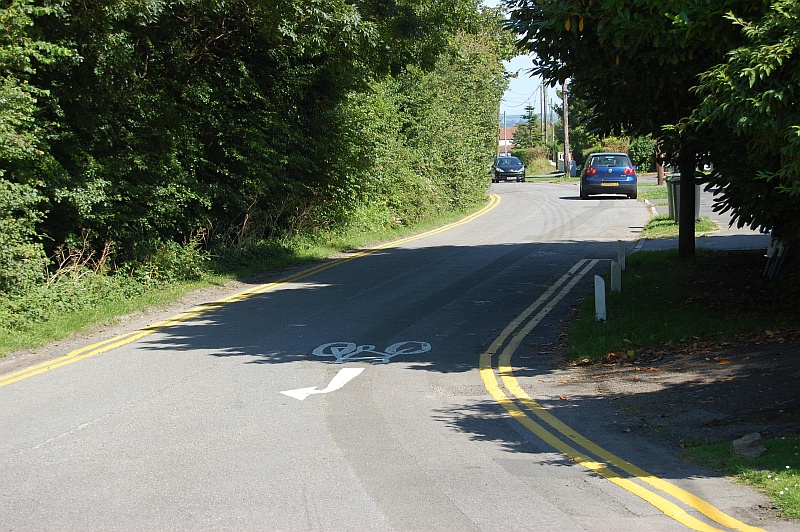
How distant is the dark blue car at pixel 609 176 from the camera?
35.0 meters

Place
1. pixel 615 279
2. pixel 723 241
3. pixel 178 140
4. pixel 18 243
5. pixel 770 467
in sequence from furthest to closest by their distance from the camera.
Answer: pixel 723 241 < pixel 178 140 < pixel 615 279 < pixel 18 243 < pixel 770 467

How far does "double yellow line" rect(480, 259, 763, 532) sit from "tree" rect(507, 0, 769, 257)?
9.63ft

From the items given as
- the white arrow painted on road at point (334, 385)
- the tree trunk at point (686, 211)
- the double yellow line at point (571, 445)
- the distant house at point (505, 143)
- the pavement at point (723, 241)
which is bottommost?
the double yellow line at point (571, 445)

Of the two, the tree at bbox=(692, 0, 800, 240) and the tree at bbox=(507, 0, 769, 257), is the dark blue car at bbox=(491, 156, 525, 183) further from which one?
the tree at bbox=(692, 0, 800, 240)

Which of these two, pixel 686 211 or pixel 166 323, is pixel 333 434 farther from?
pixel 686 211

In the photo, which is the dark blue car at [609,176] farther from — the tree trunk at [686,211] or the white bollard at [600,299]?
the white bollard at [600,299]

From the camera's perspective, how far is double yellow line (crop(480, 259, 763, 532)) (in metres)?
5.24

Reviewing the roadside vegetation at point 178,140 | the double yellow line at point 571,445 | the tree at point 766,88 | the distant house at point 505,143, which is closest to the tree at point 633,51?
the tree at point 766,88

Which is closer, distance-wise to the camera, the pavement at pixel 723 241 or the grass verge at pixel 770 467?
the grass verge at pixel 770 467

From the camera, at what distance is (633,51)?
29.2 feet

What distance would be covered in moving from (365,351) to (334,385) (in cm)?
A: 159

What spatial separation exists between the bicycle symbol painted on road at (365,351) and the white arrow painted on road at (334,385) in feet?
1.48

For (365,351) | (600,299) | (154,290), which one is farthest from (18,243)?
(600,299)

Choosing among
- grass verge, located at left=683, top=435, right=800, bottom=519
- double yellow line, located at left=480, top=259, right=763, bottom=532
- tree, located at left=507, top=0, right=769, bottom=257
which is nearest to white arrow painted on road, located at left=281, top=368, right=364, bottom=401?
double yellow line, located at left=480, top=259, right=763, bottom=532
